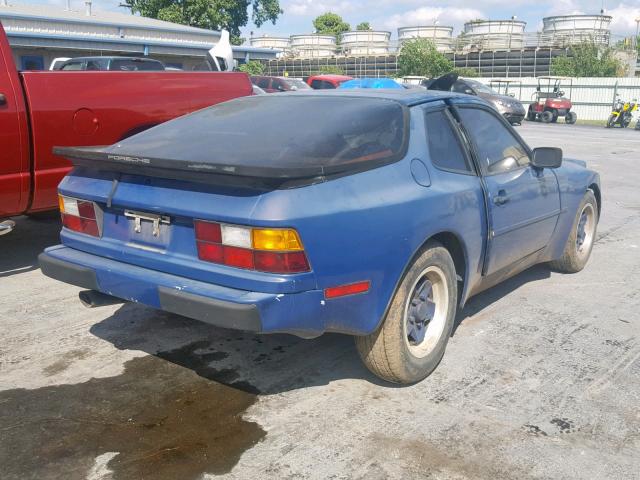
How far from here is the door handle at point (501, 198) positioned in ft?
13.5

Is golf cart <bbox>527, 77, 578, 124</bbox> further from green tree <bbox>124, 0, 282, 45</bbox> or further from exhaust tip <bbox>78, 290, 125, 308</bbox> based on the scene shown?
exhaust tip <bbox>78, 290, 125, 308</bbox>

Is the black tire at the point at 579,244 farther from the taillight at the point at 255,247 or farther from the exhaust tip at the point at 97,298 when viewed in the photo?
the exhaust tip at the point at 97,298

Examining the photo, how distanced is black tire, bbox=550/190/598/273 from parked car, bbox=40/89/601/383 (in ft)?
4.16

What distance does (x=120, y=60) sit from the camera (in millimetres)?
10555

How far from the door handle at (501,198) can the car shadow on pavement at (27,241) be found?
3.87 metres

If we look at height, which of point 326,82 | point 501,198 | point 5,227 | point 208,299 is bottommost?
point 5,227

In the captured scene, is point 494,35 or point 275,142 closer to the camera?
point 275,142

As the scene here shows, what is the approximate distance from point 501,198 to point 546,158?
650 mm

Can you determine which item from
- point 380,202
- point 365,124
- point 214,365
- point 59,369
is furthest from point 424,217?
point 59,369

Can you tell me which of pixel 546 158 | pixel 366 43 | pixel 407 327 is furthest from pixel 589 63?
pixel 407 327

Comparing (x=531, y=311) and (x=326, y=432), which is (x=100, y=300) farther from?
(x=531, y=311)

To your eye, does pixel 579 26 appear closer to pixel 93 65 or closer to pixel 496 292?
pixel 93 65

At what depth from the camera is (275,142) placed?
3555 mm

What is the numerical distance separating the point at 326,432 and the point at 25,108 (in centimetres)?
375
